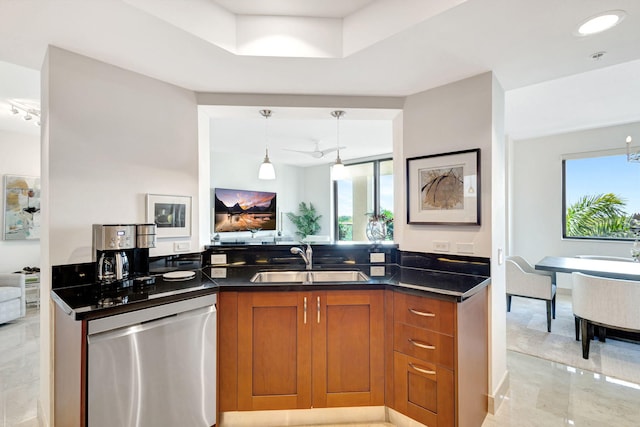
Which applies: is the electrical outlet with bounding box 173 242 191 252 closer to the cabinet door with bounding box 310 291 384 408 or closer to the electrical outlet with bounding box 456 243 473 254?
the cabinet door with bounding box 310 291 384 408

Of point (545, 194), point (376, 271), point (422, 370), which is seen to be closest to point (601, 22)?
point (376, 271)

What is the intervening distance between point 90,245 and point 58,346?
0.59 m

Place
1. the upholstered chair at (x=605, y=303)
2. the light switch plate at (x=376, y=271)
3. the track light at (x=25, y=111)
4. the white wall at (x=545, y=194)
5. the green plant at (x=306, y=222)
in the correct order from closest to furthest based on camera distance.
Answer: the light switch plate at (x=376, y=271) → the upholstered chair at (x=605, y=303) → the track light at (x=25, y=111) → the white wall at (x=545, y=194) → the green plant at (x=306, y=222)

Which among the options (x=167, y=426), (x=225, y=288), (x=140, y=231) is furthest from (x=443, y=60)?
(x=167, y=426)

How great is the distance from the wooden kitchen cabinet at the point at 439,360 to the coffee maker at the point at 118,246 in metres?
1.70

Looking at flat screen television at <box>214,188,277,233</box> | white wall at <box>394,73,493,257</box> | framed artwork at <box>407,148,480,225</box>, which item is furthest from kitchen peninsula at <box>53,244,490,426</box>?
flat screen television at <box>214,188,277,233</box>

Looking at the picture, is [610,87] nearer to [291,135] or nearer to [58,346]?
[291,135]

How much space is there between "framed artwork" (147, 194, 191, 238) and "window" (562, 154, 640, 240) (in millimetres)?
5663

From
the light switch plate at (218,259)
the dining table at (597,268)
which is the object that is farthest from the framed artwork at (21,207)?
the dining table at (597,268)

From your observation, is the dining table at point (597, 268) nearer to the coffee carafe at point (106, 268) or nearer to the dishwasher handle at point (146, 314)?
the dishwasher handle at point (146, 314)

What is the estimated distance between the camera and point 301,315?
190 cm

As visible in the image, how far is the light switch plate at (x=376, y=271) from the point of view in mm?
2242

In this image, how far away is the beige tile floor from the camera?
78.1 inches

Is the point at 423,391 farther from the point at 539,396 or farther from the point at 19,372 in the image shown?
the point at 19,372
